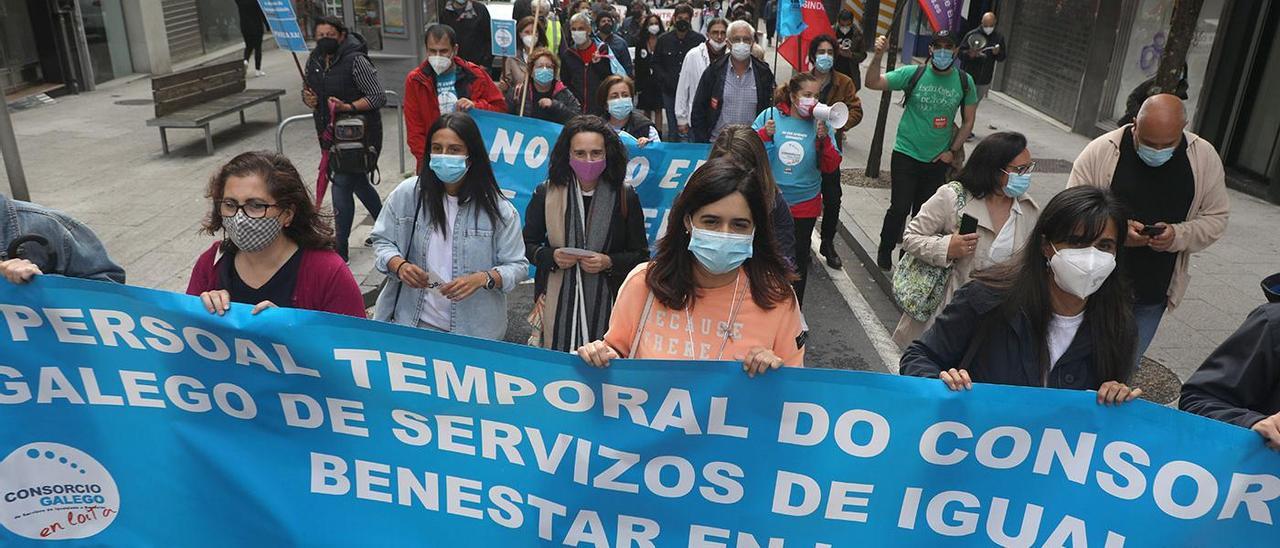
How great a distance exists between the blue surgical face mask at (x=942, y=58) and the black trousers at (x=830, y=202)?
1181 millimetres

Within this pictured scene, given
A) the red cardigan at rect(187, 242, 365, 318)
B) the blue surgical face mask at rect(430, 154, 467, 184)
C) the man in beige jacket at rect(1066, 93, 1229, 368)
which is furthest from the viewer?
the man in beige jacket at rect(1066, 93, 1229, 368)

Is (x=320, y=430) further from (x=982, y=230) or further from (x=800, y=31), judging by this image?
(x=800, y=31)

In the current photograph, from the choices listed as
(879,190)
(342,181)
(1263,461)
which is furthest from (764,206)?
(879,190)

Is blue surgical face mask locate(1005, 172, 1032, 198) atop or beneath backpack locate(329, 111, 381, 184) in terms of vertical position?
atop

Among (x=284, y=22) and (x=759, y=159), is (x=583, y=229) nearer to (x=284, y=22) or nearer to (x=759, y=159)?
(x=759, y=159)

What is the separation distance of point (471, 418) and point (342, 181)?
13.9 ft

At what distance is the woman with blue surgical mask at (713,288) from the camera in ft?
9.36

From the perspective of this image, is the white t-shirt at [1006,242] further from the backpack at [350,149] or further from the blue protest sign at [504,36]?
the blue protest sign at [504,36]

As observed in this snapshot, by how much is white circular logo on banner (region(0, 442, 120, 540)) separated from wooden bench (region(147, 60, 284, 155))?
8.01m

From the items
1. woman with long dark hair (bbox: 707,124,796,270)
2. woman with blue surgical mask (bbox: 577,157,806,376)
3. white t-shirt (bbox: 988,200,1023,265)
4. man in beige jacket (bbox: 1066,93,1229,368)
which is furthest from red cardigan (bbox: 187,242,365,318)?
man in beige jacket (bbox: 1066,93,1229,368)

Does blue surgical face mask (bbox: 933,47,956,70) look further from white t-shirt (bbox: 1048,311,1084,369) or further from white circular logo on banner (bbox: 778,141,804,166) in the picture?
white t-shirt (bbox: 1048,311,1084,369)

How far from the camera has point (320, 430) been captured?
2.86 m

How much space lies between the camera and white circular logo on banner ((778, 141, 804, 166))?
19.4 ft

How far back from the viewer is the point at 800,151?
19.4 feet
